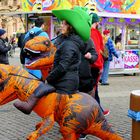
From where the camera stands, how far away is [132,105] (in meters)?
4.77

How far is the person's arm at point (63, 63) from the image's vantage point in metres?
4.36

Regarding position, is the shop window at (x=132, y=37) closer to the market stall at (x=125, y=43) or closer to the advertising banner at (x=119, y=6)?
the market stall at (x=125, y=43)

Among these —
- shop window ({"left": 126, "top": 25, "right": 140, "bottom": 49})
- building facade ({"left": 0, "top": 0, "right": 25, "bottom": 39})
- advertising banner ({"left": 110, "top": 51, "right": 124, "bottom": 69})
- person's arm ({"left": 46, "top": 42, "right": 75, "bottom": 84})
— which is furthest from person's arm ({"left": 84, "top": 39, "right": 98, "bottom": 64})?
building facade ({"left": 0, "top": 0, "right": 25, "bottom": 39})

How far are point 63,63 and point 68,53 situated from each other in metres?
0.12

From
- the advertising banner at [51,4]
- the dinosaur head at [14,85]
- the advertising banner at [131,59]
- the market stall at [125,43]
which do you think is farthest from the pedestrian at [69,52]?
the advertising banner at [131,59]

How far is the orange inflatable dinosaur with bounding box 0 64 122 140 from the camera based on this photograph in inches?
167

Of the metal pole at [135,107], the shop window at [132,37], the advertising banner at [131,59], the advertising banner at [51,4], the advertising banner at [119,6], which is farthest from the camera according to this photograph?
the shop window at [132,37]

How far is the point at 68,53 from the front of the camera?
4.38 meters

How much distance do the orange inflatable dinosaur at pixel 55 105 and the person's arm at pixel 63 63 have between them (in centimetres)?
17

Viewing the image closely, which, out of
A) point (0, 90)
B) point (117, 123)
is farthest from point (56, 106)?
point (117, 123)

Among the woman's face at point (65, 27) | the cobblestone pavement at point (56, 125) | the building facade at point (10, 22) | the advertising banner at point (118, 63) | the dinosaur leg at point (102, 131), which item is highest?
the woman's face at point (65, 27)

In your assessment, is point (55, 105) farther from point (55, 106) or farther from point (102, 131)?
point (102, 131)

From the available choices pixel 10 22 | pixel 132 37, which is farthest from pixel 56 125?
pixel 10 22

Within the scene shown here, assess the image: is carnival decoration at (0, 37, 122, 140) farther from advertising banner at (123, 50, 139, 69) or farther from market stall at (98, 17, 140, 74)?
advertising banner at (123, 50, 139, 69)
